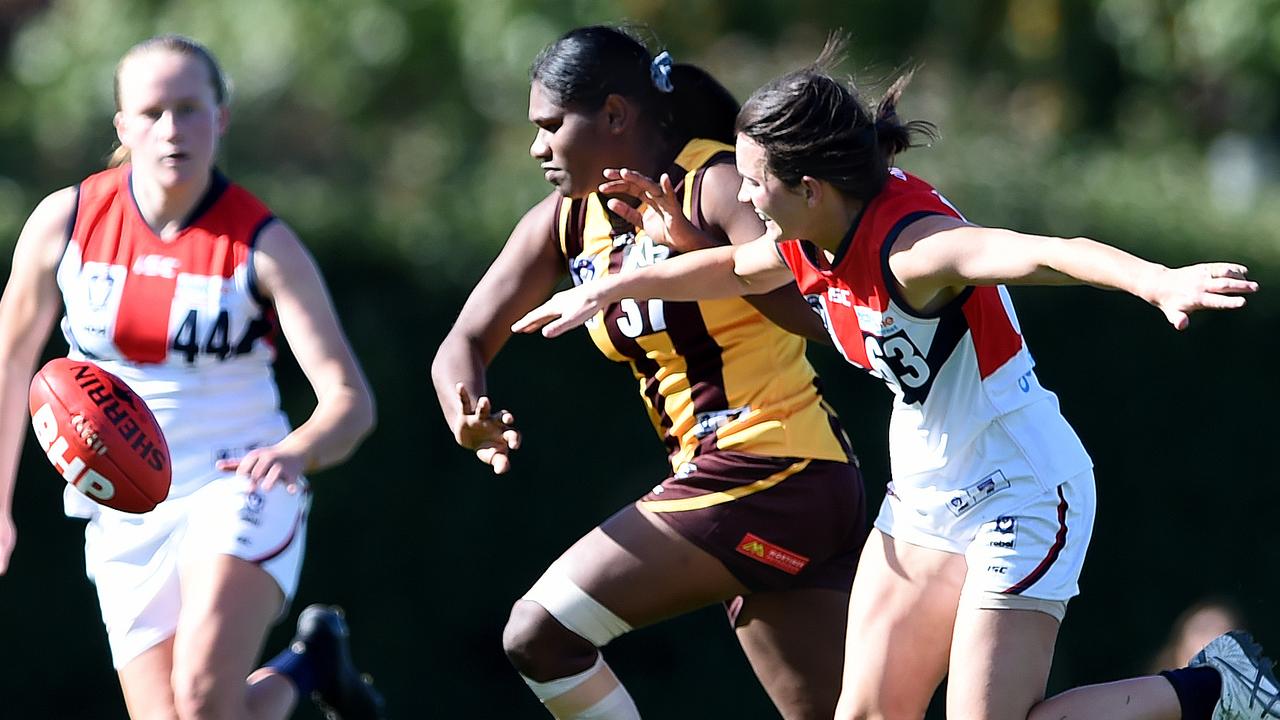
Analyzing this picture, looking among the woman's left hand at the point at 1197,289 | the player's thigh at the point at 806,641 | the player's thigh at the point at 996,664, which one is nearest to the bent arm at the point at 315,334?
the player's thigh at the point at 806,641

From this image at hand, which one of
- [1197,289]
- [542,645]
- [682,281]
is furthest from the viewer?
[542,645]

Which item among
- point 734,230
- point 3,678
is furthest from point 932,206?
point 3,678

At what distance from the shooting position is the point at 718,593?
4418 millimetres

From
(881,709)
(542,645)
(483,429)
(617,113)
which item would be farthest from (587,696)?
(617,113)

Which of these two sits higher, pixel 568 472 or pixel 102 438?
pixel 102 438

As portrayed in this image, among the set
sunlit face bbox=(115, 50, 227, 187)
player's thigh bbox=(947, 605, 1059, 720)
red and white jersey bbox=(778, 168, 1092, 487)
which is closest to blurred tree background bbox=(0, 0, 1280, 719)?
sunlit face bbox=(115, 50, 227, 187)

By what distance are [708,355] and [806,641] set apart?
737 mm

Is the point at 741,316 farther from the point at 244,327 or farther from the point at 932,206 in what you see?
the point at 244,327

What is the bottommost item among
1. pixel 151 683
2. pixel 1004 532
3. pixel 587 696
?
pixel 587 696

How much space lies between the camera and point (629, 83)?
4.41 m

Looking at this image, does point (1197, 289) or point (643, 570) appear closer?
point (1197, 289)

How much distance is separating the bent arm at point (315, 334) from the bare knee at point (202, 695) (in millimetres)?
593

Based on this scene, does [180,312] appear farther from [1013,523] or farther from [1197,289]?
[1197,289]

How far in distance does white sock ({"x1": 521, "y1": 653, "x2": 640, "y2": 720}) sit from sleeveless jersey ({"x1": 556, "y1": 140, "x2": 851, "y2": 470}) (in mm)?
550
